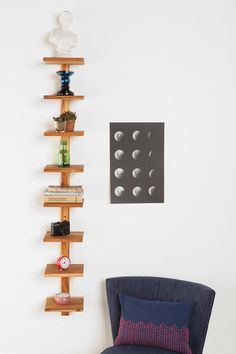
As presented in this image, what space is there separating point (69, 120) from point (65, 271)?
0.89 meters

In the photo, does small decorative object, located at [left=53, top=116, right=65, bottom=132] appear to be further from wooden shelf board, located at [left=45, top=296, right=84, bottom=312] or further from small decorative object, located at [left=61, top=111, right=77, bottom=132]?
wooden shelf board, located at [left=45, top=296, right=84, bottom=312]

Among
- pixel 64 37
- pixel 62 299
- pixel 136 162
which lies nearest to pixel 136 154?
pixel 136 162

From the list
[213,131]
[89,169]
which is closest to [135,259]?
[89,169]

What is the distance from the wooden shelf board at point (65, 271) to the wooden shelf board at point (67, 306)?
7.9 inches

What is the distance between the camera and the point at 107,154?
11.8ft

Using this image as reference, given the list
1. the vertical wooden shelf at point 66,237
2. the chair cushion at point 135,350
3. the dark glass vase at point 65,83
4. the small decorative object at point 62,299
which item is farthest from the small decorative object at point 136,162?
the chair cushion at point 135,350

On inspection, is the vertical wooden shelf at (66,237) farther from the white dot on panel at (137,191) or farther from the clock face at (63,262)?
the white dot on panel at (137,191)

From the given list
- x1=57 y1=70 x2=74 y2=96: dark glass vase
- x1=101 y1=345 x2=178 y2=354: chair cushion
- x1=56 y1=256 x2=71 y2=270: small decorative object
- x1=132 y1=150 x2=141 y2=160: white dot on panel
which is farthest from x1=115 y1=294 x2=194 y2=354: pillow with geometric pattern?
x1=57 y1=70 x2=74 y2=96: dark glass vase

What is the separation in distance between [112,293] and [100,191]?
0.62 meters

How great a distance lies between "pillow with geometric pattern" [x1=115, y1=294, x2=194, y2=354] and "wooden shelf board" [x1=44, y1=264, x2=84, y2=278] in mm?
345

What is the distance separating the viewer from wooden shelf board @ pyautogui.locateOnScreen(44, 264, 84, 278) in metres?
3.46

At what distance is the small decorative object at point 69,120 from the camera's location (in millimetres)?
3402

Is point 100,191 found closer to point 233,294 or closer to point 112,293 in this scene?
point 112,293

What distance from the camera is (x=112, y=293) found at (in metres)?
3.52
